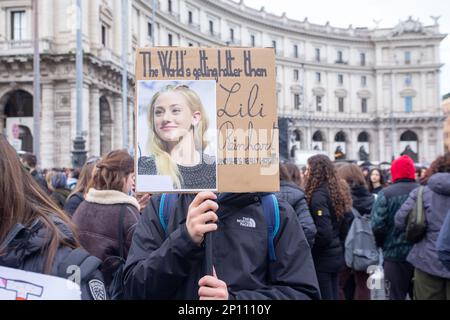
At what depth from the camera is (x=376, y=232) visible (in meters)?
5.11

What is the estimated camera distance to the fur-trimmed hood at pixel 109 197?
3451 millimetres

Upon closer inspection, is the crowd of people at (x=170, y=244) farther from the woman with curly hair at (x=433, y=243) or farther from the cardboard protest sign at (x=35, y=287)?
the woman with curly hair at (x=433, y=243)

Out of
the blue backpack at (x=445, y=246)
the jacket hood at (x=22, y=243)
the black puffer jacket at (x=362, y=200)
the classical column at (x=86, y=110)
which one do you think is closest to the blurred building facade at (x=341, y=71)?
the classical column at (x=86, y=110)

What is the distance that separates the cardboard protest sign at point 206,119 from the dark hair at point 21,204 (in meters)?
0.40

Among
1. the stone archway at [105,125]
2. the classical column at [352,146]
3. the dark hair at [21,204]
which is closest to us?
the dark hair at [21,204]

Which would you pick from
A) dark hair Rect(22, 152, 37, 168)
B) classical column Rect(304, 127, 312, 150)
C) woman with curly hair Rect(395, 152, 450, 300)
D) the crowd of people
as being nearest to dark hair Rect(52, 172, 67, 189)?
dark hair Rect(22, 152, 37, 168)

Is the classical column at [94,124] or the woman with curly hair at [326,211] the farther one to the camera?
the classical column at [94,124]

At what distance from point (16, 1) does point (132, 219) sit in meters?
25.1

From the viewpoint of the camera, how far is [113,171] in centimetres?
365

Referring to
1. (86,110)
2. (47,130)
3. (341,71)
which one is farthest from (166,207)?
(341,71)

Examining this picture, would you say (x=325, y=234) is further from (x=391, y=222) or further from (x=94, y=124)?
(x=94, y=124)

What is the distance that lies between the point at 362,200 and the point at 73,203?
360 centimetres
